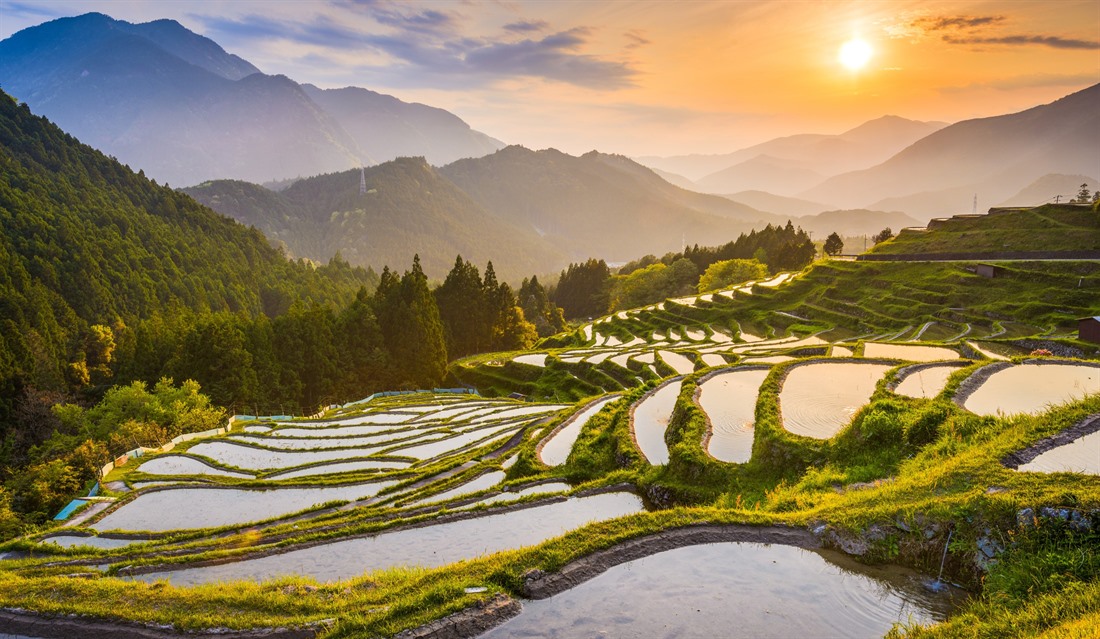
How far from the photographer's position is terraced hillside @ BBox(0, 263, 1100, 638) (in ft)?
29.6

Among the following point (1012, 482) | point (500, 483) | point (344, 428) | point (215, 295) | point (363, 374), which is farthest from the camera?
point (215, 295)

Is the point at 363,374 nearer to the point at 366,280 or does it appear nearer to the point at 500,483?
the point at 500,483

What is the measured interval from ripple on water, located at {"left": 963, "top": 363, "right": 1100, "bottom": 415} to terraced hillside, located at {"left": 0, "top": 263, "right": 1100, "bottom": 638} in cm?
13

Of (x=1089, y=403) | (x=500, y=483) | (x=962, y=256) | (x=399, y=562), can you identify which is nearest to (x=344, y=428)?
(x=500, y=483)

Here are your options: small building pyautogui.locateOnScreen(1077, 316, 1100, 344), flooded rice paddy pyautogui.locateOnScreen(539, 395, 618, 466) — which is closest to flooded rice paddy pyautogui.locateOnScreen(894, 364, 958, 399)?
flooded rice paddy pyautogui.locateOnScreen(539, 395, 618, 466)

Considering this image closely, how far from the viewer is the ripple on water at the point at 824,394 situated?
17.0m

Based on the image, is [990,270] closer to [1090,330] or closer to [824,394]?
[1090,330]

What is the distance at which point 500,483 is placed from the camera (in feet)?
65.3

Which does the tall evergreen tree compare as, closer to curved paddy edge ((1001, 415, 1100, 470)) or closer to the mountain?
the mountain

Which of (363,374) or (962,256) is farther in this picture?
(363,374)

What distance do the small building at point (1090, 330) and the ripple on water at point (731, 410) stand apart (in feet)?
89.5

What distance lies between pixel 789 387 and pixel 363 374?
183 ft

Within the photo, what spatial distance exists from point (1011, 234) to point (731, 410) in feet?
232

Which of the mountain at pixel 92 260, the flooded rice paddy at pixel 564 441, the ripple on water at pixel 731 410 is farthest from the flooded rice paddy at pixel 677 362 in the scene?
the mountain at pixel 92 260
